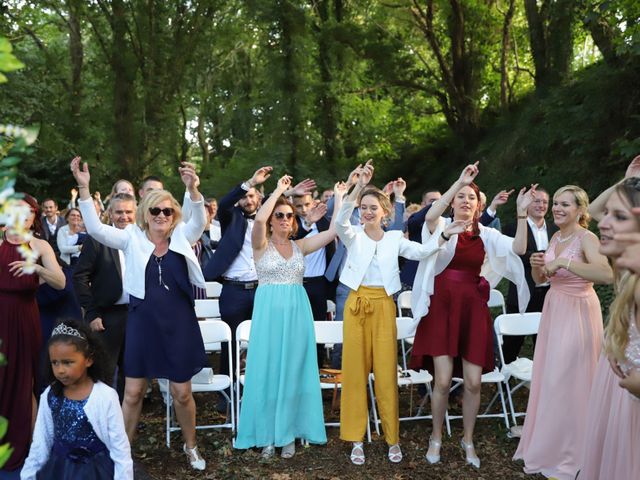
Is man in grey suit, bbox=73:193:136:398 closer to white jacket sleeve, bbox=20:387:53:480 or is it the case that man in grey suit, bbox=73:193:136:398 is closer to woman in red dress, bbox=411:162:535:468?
white jacket sleeve, bbox=20:387:53:480

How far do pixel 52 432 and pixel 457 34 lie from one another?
52.8 feet

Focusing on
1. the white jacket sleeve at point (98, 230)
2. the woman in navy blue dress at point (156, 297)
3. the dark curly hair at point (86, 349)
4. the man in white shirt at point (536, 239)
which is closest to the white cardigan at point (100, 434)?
the dark curly hair at point (86, 349)

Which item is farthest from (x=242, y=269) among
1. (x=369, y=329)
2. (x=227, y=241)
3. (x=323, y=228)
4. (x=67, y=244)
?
(x=67, y=244)

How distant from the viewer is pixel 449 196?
5.00 m

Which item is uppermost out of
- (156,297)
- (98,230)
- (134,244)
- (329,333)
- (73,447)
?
(98,230)

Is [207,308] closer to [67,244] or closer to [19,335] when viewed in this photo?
[19,335]

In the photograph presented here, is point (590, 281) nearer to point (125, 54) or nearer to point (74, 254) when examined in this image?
point (74, 254)

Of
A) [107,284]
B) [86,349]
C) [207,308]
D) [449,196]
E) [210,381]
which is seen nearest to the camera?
[86,349]

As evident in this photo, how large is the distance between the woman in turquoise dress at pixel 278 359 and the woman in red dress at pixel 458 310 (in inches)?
36.0

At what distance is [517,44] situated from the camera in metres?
18.7

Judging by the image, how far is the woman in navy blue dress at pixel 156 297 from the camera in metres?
4.69

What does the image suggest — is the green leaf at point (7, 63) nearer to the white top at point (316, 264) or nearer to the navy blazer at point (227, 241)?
the navy blazer at point (227, 241)

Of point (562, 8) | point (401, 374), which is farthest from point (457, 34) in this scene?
point (401, 374)

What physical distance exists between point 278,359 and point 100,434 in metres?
2.00
